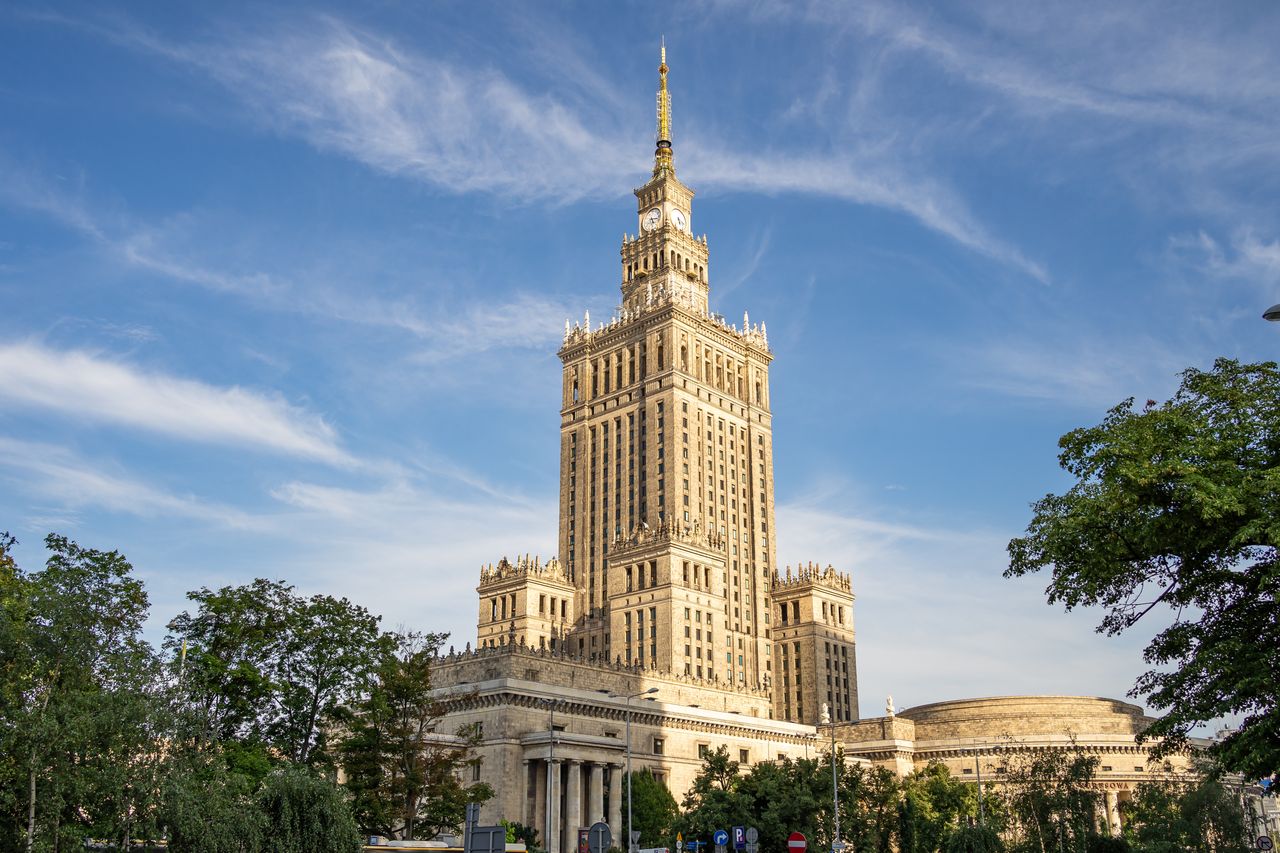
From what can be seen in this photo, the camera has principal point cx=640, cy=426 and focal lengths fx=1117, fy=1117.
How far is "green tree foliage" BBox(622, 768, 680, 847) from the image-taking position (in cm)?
9412

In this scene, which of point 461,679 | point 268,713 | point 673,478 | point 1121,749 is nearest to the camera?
point 268,713

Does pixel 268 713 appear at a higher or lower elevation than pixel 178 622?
lower

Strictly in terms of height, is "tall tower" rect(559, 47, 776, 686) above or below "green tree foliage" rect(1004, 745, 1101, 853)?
above

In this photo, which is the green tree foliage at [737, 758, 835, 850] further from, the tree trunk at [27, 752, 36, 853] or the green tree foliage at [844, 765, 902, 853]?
the tree trunk at [27, 752, 36, 853]

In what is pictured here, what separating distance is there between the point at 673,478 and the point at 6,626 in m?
102

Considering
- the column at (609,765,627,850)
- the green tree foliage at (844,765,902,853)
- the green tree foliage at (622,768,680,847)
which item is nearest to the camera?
the green tree foliage at (844,765,902,853)

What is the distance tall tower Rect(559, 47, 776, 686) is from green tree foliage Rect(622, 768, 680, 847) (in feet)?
87.8

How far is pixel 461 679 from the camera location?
103 m

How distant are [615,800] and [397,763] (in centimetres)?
3569

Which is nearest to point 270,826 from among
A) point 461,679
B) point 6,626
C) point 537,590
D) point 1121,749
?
point 6,626

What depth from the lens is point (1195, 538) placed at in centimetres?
3756

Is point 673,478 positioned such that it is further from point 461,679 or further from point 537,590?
point 461,679

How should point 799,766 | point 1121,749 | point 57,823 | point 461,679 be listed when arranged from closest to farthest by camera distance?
point 57,823 < point 799,766 < point 461,679 < point 1121,749

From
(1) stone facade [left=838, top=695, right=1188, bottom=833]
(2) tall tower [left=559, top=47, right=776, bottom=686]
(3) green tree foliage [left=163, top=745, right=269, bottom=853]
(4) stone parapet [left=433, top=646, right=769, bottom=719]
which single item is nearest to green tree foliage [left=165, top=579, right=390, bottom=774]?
(3) green tree foliage [left=163, top=745, right=269, bottom=853]
